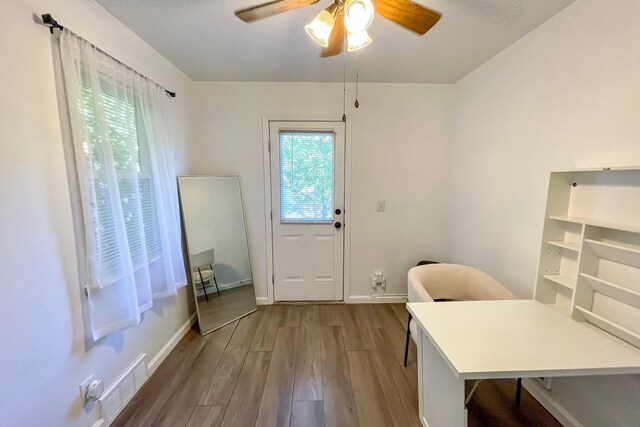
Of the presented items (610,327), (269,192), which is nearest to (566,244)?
(610,327)

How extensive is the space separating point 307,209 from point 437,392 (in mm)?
2009

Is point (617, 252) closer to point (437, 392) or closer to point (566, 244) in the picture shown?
point (566, 244)

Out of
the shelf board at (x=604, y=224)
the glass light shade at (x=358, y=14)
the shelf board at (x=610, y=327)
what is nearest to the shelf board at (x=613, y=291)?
the shelf board at (x=610, y=327)

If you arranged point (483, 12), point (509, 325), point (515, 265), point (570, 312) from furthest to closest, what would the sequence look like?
point (515, 265) → point (483, 12) → point (570, 312) → point (509, 325)

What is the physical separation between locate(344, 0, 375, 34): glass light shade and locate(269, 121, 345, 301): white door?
5.54ft

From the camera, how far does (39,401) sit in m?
1.22

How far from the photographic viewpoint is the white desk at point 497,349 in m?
1.05

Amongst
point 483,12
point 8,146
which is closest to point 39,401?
point 8,146

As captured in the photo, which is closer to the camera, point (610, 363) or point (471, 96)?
point (610, 363)

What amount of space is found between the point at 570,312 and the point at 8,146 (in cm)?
273

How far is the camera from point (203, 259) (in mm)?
2607

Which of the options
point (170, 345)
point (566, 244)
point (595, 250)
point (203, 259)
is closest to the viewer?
point (595, 250)

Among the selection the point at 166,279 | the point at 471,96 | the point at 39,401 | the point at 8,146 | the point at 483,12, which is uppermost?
the point at 483,12

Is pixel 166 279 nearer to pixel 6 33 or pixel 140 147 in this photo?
pixel 140 147
